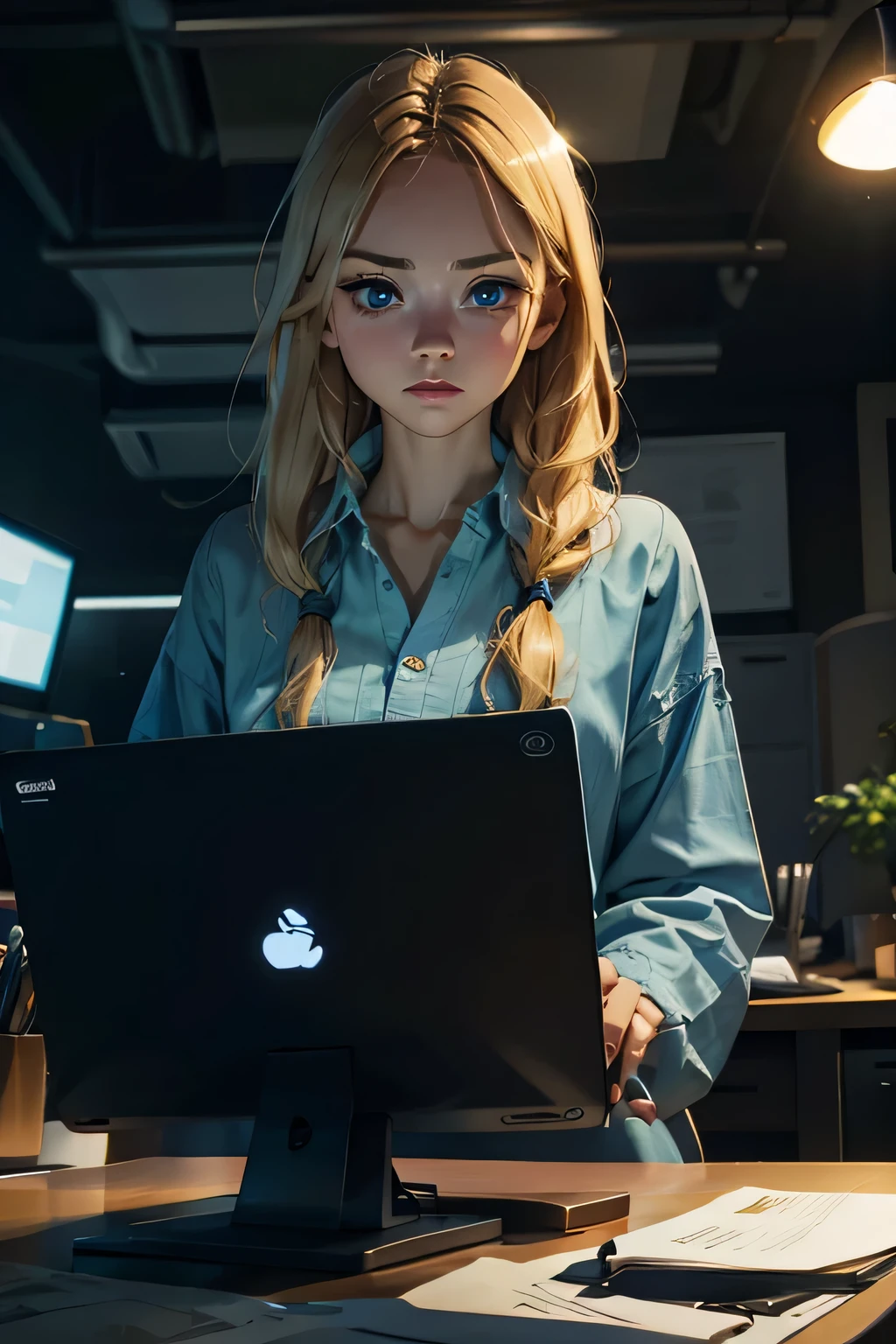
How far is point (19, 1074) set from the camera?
1.02 meters

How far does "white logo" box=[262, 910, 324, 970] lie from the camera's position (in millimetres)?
746

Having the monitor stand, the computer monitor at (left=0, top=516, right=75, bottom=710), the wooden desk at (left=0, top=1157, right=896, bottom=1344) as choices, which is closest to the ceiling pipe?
the computer monitor at (left=0, top=516, right=75, bottom=710)

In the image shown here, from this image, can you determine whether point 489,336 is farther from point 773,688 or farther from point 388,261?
point 773,688

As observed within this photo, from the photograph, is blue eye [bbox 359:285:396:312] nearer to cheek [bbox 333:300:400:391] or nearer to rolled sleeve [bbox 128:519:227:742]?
cheek [bbox 333:300:400:391]

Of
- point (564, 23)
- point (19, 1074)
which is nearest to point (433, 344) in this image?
point (19, 1074)

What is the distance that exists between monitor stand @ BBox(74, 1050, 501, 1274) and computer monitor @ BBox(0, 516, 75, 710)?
6.43 ft

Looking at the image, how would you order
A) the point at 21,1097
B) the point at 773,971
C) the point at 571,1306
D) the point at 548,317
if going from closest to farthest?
1. the point at 571,1306
2. the point at 21,1097
3. the point at 548,317
4. the point at 773,971

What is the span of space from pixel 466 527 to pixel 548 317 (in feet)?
0.84

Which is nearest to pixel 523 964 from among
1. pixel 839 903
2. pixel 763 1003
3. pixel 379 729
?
pixel 379 729

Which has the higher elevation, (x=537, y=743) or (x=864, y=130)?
(x=864, y=130)

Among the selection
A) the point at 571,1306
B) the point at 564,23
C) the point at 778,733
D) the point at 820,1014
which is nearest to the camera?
the point at 571,1306

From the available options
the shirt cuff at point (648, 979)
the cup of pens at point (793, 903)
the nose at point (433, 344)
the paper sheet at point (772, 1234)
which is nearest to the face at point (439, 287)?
the nose at point (433, 344)

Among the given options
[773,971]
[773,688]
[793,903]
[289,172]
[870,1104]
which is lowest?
[870,1104]

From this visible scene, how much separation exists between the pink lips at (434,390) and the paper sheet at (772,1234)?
2.72 ft
